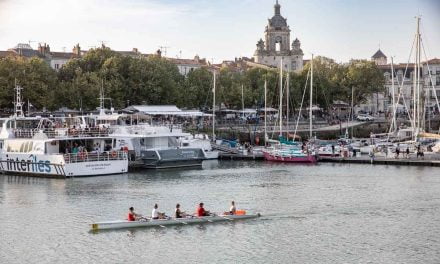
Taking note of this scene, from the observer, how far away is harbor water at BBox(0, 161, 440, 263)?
35156 mm

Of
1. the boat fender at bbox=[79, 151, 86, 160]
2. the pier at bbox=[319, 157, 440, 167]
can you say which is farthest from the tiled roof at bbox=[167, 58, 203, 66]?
the boat fender at bbox=[79, 151, 86, 160]

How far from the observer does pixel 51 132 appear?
64812 millimetres

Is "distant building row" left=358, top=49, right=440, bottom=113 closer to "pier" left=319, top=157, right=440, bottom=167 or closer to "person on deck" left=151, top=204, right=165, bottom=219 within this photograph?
"pier" left=319, top=157, right=440, bottom=167

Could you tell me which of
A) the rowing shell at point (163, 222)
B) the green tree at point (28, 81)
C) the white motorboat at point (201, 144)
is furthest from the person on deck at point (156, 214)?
the green tree at point (28, 81)

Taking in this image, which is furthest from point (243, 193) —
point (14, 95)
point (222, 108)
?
point (222, 108)

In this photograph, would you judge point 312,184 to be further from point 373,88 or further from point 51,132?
point 373,88

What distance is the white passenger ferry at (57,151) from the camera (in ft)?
206

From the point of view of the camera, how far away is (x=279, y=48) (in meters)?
171

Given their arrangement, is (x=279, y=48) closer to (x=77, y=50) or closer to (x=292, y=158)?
(x=77, y=50)

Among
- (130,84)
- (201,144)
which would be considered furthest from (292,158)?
(130,84)

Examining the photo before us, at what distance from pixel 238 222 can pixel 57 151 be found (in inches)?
1097

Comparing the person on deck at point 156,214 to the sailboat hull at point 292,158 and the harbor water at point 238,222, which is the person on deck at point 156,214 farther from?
the sailboat hull at point 292,158

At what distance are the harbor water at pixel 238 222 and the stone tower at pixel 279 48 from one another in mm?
104131

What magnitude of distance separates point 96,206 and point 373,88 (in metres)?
90.7
